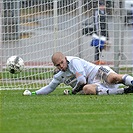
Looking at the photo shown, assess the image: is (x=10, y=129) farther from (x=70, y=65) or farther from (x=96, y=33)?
(x=96, y=33)

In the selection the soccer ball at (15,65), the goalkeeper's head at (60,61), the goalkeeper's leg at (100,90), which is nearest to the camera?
the goalkeeper's head at (60,61)

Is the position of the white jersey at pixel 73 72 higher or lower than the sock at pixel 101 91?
higher

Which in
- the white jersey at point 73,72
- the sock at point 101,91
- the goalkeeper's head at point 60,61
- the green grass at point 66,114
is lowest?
the sock at point 101,91

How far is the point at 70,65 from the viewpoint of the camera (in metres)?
11.2

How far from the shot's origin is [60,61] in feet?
35.9

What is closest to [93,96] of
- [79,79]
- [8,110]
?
[79,79]

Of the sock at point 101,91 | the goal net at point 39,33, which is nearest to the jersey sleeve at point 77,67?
the sock at point 101,91

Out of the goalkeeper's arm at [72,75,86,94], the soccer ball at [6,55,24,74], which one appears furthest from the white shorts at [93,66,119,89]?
the soccer ball at [6,55,24,74]

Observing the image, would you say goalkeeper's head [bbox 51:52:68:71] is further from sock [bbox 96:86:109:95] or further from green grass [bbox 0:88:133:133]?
sock [bbox 96:86:109:95]

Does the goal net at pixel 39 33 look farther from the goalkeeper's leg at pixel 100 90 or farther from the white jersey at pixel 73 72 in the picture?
the goalkeeper's leg at pixel 100 90

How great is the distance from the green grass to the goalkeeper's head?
18.8 inches

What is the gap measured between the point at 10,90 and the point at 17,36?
A: 4.57 ft

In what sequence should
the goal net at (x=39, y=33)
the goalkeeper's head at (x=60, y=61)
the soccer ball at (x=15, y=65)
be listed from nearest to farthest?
1. the goalkeeper's head at (x=60, y=61)
2. the soccer ball at (x=15, y=65)
3. the goal net at (x=39, y=33)

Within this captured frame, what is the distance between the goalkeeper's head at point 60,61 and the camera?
10914mm
